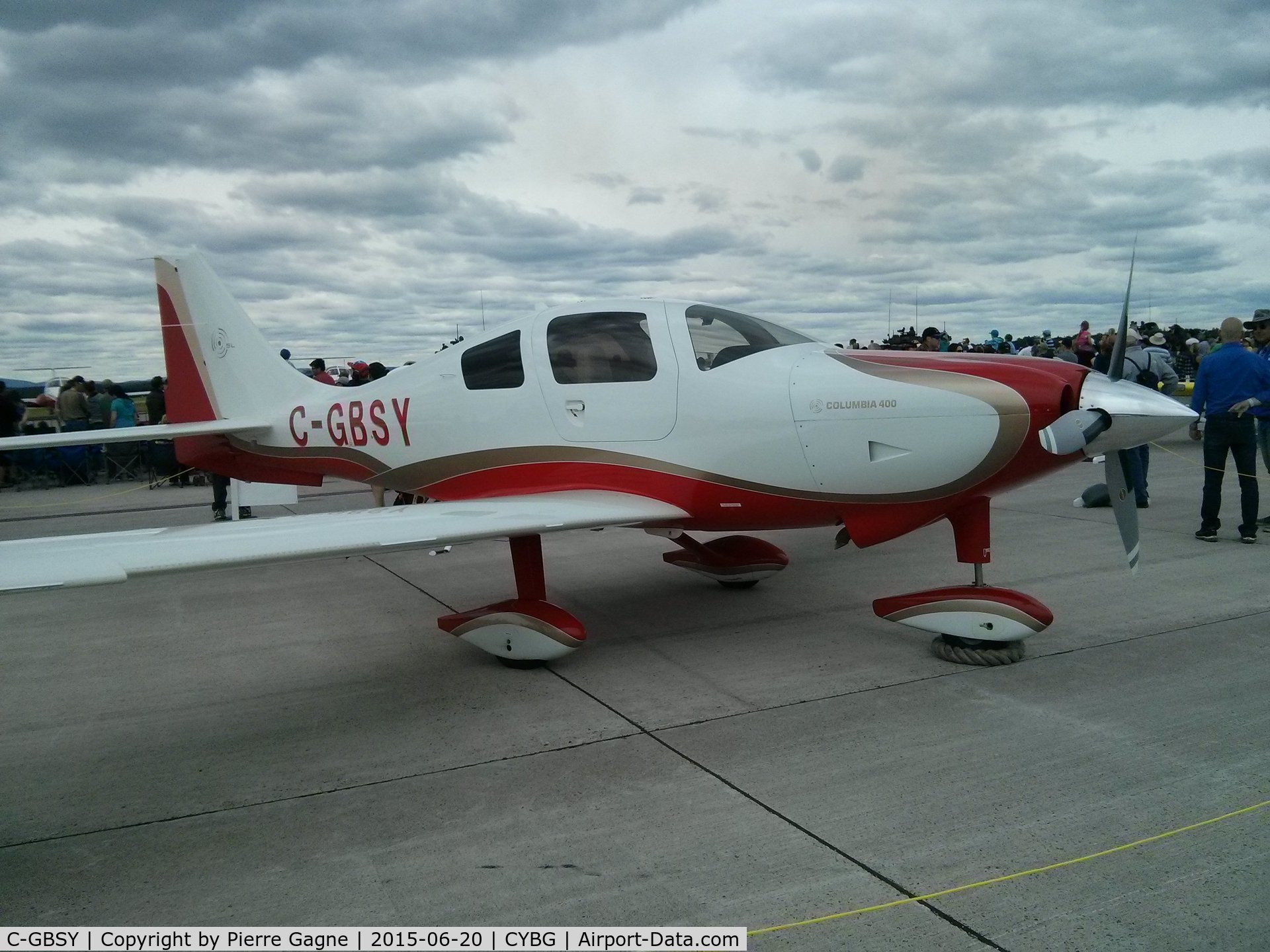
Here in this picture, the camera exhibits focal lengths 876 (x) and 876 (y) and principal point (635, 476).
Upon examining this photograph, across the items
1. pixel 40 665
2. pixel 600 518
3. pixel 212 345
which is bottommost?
pixel 40 665

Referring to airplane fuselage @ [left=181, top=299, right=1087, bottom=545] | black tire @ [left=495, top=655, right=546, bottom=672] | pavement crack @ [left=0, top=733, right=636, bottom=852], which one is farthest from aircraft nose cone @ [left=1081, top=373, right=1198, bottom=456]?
black tire @ [left=495, top=655, right=546, bottom=672]

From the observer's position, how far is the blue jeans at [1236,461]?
8.27 metres

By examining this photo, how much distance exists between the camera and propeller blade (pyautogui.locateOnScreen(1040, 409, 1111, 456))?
465 cm

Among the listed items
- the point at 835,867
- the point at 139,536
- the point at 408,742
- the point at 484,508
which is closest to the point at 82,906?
the point at 408,742

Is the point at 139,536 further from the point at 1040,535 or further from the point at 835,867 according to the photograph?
the point at 1040,535

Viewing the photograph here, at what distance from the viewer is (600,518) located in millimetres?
5305

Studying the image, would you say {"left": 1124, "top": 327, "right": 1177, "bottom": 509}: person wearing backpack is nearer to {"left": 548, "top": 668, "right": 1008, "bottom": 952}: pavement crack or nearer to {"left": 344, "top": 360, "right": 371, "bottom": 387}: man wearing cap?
{"left": 548, "top": 668, "right": 1008, "bottom": 952}: pavement crack

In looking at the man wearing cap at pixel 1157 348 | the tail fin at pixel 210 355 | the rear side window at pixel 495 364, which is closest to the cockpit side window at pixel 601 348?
the rear side window at pixel 495 364

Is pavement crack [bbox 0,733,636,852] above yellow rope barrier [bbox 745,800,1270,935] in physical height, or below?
below

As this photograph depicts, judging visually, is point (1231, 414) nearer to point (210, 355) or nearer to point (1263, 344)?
point (1263, 344)

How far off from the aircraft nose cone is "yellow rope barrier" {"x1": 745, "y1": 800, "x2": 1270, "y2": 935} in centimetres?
198

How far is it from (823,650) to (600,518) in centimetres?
168

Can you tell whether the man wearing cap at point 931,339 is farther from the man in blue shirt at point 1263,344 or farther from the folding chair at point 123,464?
the folding chair at point 123,464

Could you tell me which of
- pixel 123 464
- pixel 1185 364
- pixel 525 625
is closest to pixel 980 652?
pixel 525 625
